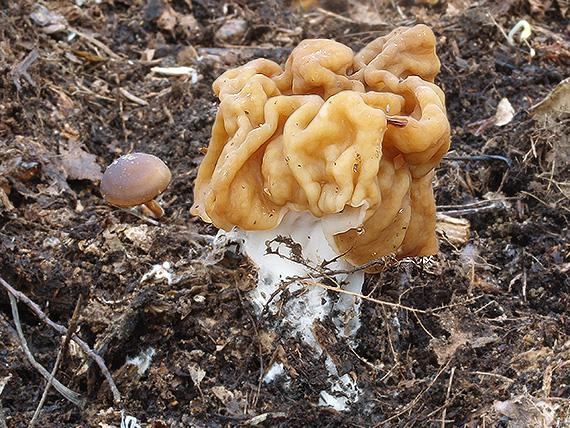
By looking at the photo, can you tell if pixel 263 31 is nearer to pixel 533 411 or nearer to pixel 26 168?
pixel 26 168

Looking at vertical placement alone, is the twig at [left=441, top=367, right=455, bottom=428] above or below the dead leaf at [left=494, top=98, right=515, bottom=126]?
below

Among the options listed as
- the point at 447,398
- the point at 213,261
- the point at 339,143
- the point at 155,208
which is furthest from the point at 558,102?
the point at 155,208

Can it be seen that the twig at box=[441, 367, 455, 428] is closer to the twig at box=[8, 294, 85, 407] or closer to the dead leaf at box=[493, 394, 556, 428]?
the dead leaf at box=[493, 394, 556, 428]

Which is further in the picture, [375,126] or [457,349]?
[457,349]

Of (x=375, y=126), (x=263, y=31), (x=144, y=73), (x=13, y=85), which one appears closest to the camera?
(x=375, y=126)

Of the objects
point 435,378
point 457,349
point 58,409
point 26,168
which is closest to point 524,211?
point 457,349

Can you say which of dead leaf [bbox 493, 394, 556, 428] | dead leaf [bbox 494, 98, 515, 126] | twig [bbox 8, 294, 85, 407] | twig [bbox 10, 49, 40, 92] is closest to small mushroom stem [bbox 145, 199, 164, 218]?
twig [bbox 8, 294, 85, 407]

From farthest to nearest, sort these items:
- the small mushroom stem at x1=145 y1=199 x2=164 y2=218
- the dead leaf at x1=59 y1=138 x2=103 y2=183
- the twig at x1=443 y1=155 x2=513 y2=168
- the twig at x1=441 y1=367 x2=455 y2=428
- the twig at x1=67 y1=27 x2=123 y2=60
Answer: the twig at x1=67 y1=27 x2=123 y2=60
the twig at x1=443 y1=155 x2=513 y2=168
the dead leaf at x1=59 y1=138 x2=103 y2=183
the small mushroom stem at x1=145 y1=199 x2=164 y2=218
the twig at x1=441 y1=367 x2=455 y2=428
